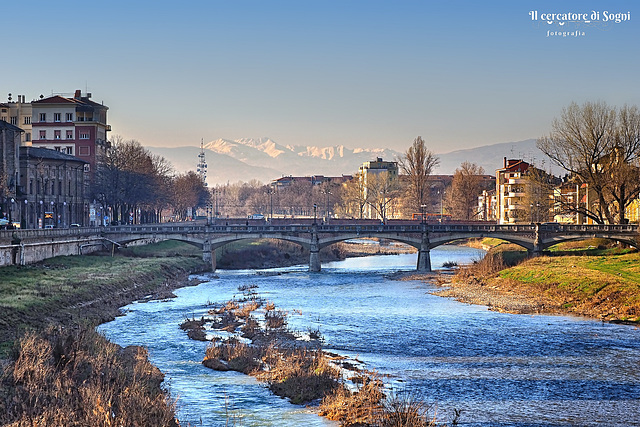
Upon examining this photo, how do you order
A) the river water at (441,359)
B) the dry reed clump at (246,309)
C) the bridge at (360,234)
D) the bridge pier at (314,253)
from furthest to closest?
1. the bridge pier at (314,253)
2. the bridge at (360,234)
3. the dry reed clump at (246,309)
4. the river water at (441,359)

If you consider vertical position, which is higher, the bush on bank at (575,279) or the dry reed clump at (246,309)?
the bush on bank at (575,279)

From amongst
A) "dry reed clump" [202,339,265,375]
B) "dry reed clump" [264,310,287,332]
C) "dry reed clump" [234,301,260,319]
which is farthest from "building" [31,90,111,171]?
"dry reed clump" [202,339,265,375]

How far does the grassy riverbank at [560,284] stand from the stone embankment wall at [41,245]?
3685 cm

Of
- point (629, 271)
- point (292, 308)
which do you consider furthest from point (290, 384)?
point (629, 271)

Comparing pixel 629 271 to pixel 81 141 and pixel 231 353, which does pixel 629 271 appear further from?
pixel 81 141

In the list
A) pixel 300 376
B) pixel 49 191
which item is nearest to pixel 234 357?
pixel 300 376

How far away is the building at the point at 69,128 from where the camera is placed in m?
147

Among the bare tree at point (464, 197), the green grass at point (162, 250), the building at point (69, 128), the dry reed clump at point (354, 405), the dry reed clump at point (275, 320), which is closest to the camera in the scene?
the dry reed clump at point (354, 405)

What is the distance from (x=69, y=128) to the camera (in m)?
148

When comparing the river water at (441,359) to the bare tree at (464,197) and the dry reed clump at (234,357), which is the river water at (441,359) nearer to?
the dry reed clump at (234,357)

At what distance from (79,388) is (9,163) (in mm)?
83498

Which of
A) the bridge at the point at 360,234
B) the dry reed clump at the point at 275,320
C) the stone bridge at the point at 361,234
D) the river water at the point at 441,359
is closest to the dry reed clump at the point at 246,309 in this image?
the dry reed clump at the point at 275,320

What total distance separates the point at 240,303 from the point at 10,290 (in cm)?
1697

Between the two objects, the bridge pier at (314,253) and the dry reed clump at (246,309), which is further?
the bridge pier at (314,253)
